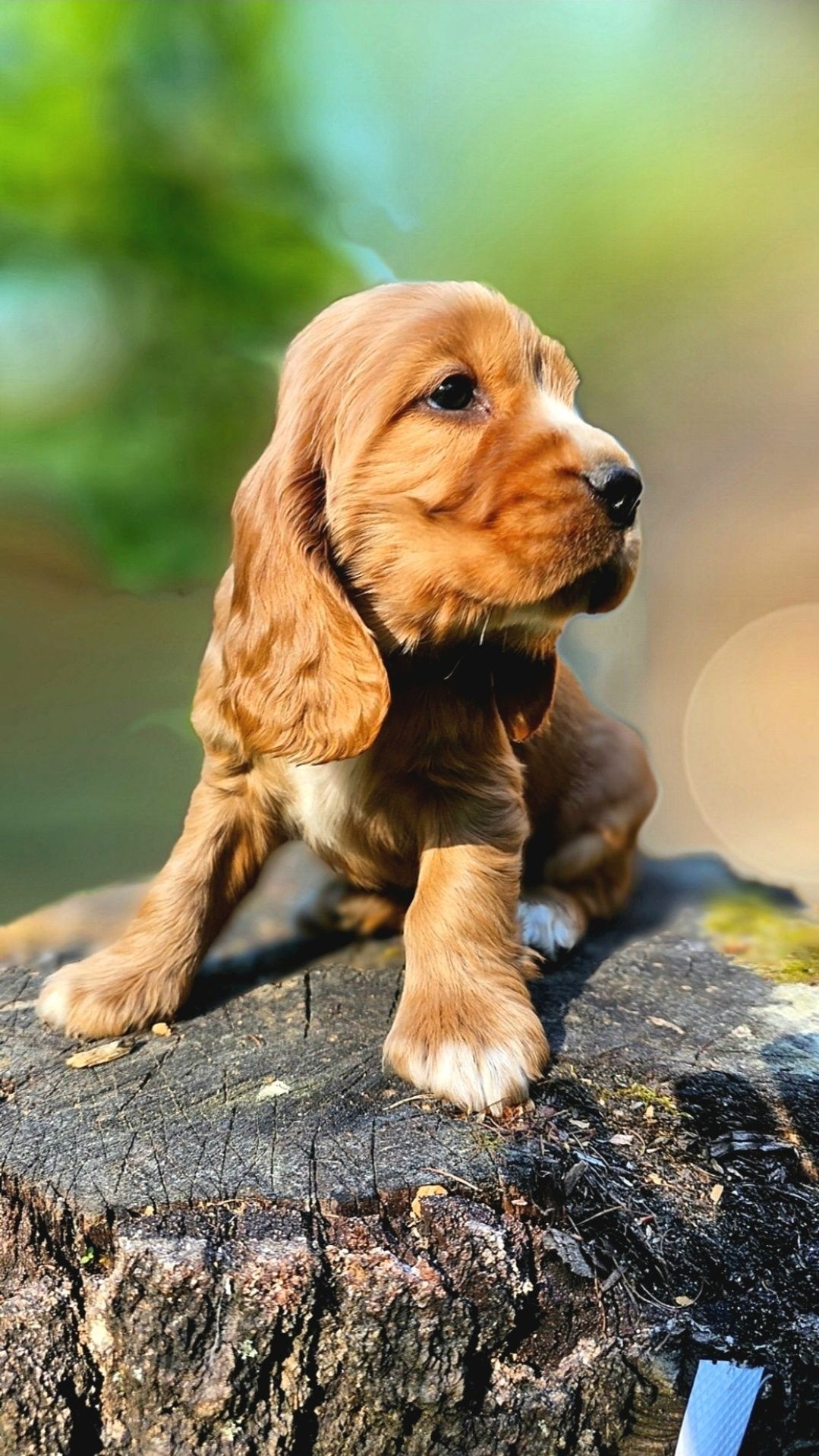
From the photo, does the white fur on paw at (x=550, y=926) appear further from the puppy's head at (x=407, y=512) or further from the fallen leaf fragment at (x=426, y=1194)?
the fallen leaf fragment at (x=426, y=1194)

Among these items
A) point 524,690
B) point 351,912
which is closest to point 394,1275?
point 524,690

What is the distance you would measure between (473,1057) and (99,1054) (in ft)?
2.37

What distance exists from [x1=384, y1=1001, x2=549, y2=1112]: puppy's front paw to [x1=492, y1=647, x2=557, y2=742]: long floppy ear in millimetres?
592

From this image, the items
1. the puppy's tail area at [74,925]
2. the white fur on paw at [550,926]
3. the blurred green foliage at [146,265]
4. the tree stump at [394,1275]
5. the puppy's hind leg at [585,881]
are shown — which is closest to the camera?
the tree stump at [394,1275]

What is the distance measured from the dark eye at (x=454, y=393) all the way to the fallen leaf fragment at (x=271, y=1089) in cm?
118

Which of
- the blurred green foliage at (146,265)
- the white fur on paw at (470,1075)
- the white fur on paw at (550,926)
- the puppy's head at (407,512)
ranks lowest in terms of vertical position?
the white fur on paw at (470,1075)

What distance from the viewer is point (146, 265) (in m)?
3.70

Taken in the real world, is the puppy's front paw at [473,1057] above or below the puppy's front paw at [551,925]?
below

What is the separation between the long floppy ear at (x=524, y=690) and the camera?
2.17 meters

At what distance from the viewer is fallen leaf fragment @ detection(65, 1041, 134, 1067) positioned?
6.52 ft

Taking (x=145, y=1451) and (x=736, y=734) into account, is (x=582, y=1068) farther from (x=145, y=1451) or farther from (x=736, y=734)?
(x=736, y=734)

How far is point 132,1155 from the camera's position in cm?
163

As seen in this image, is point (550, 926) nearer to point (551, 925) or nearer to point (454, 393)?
point (551, 925)

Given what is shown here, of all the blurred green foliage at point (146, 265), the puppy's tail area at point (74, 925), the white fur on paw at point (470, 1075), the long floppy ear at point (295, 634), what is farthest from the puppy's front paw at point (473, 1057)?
the blurred green foliage at point (146, 265)
